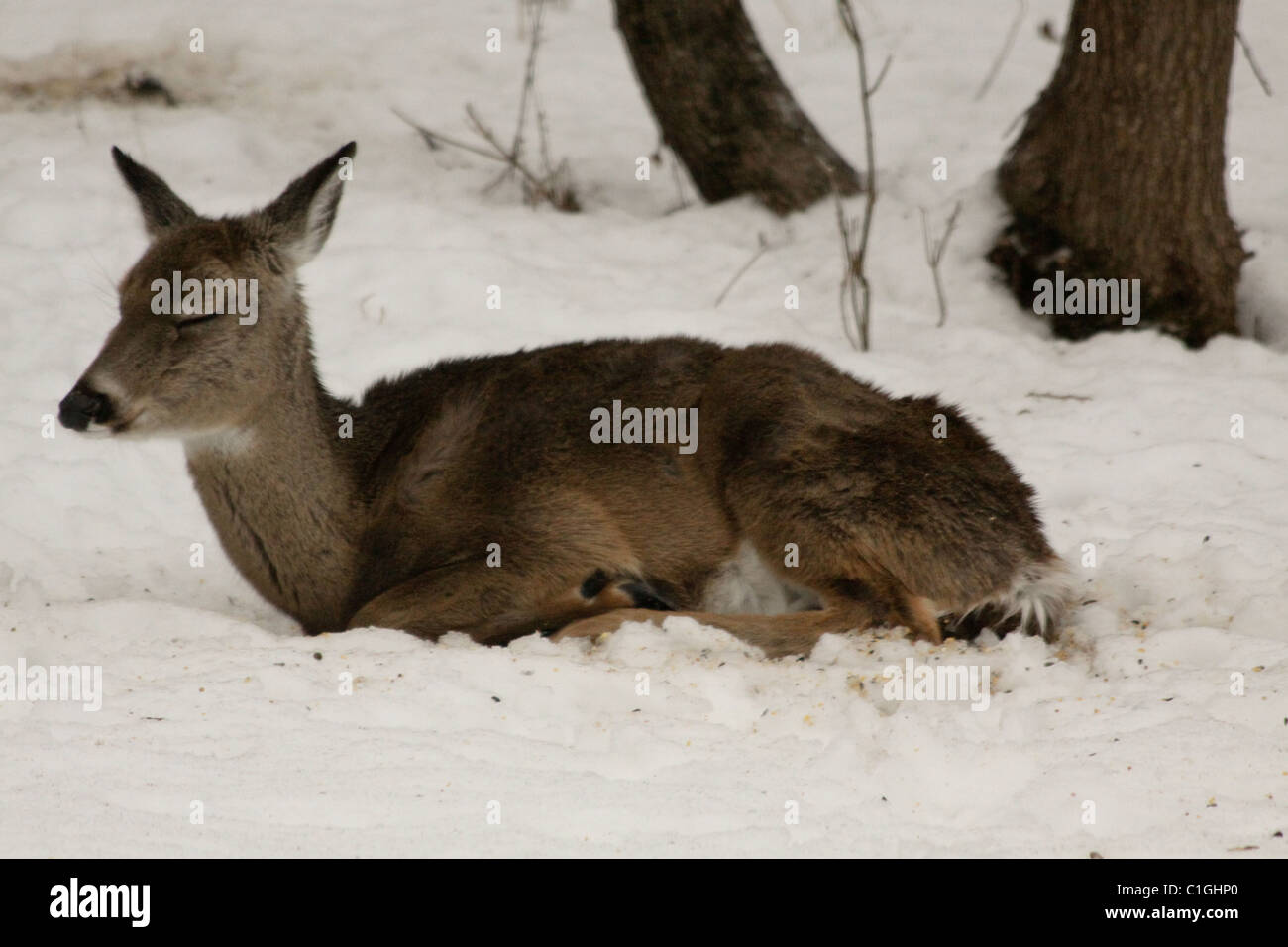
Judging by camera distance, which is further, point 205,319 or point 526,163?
point 526,163

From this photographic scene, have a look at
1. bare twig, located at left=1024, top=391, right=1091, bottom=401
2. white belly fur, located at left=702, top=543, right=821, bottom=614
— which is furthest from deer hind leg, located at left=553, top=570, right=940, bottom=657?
bare twig, located at left=1024, top=391, right=1091, bottom=401

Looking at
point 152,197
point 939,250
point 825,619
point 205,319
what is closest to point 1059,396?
point 939,250

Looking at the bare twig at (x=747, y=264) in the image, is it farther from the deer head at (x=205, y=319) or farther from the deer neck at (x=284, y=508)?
the deer neck at (x=284, y=508)

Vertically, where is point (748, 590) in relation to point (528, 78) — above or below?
below

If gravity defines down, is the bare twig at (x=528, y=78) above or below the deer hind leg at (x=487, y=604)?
above

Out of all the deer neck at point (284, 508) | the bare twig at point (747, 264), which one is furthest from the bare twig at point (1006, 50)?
the deer neck at point (284, 508)

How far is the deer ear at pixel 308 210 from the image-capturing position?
574 centimetres

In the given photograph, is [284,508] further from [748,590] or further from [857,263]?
[857,263]

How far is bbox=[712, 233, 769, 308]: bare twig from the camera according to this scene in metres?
8.88

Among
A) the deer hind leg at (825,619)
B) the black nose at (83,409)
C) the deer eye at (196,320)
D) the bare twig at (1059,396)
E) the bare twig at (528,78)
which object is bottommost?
the deer hind leg at (825,619)

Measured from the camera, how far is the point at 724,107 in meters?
9.60

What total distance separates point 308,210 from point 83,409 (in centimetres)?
118

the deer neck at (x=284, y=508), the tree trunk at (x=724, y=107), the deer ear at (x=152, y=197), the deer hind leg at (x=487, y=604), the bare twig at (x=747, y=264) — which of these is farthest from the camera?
the tree trunk at (x=724, y=107)

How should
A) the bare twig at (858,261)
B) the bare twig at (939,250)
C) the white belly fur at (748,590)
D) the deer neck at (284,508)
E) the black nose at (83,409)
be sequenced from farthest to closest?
the bare twig at (939,250) → the bare twig at (858,261) → the white belly fur at (748,590) → the deer neck at (284,508) → the black nose at (83,409)
